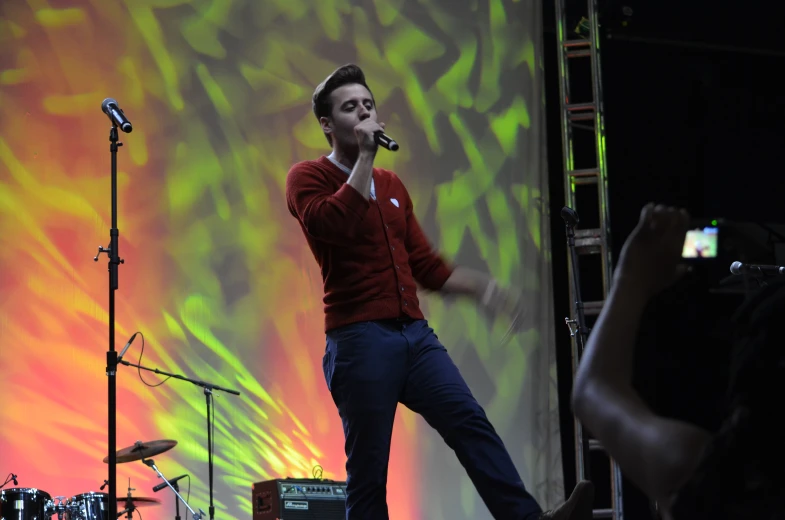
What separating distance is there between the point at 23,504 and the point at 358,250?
8.98 ft

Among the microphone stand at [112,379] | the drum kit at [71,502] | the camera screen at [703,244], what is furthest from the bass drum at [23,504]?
the camera screen at [703,244]

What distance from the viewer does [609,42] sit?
610cm

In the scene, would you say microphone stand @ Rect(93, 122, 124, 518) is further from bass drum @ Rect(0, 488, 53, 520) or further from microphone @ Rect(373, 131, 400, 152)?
microphone @ Rect(373, 131, 400, 152)

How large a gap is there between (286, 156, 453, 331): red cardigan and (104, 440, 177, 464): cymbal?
229cm

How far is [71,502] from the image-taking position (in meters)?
4.73

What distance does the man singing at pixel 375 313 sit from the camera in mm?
2496

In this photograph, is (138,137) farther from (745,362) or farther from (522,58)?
(745,362)

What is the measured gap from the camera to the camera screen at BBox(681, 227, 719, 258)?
6.46m

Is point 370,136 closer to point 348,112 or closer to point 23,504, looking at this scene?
point 348,112

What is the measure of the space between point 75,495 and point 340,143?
2.94 m

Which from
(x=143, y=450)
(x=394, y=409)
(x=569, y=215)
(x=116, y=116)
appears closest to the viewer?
(x=394, y=409)

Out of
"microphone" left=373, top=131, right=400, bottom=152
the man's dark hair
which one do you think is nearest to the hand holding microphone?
"microphone" left=373, top=131, right=400, bottom=152

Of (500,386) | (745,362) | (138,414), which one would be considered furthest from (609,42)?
(745,362)

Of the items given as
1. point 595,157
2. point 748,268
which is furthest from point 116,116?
point 595,157
